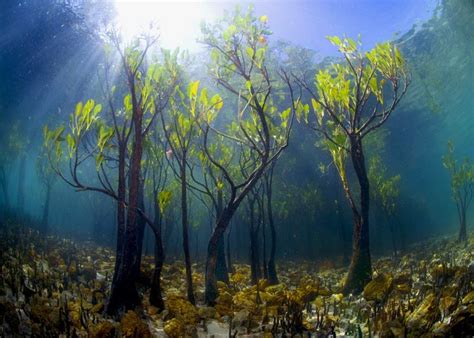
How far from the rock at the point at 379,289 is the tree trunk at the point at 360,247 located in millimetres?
2082

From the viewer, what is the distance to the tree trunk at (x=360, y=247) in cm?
686

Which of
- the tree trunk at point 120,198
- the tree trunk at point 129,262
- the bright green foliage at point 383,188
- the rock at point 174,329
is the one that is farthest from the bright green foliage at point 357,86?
the bright green foliage at point 383,188

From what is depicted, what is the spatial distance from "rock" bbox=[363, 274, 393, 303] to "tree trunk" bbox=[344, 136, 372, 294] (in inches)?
82.0

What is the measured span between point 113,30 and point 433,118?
113ft

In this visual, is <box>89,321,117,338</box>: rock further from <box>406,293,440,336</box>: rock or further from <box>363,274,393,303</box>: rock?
<box>363,274,393,303</box>: rock

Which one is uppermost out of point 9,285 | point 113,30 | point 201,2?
point 201,2

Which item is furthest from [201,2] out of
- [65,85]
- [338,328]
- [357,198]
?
[357,198]

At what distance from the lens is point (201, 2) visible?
10.4 metres

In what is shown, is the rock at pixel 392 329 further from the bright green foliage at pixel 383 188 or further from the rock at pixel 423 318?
the bright green foliage at pixel 383 188

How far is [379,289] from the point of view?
15.5ft

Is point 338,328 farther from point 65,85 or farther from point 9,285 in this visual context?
point 65,85

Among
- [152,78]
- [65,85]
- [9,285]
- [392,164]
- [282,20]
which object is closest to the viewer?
[9,285]

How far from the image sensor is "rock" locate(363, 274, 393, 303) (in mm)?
4660

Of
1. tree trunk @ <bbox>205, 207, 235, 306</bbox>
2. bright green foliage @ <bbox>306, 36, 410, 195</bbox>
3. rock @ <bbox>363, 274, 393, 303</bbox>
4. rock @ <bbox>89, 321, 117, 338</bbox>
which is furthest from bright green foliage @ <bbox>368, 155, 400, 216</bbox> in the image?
rock @ <bbox>89, 321, 117, 338</bbox>
